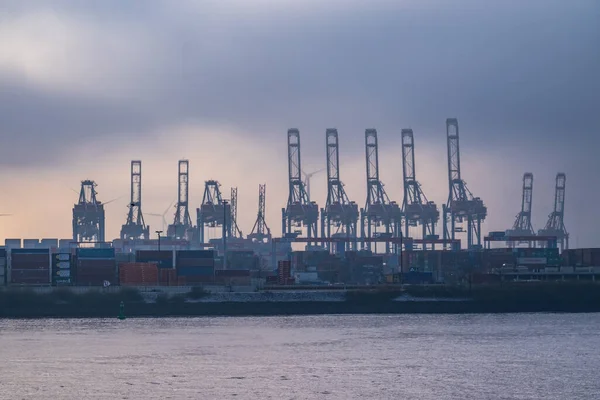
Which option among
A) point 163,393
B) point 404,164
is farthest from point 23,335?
point 404,164

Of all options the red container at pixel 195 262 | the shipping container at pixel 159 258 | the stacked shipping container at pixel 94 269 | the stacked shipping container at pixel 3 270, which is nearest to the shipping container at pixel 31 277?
the stacked shipping container at pixel 3 270

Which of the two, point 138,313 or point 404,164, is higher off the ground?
point 404,164

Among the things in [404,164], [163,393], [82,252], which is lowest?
[163,393]

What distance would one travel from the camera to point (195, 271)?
357 feet

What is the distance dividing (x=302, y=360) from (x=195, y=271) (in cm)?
5967

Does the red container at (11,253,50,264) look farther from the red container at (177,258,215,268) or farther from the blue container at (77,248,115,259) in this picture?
the red container at (177,258,215,268)

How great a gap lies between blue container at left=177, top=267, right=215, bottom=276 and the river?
1268 inches

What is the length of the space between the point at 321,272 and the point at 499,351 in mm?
79139

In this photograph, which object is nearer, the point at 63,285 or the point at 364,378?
the point at 364,378

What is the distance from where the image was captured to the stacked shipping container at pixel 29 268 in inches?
3994

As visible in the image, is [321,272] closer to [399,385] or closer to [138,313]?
[138,313]

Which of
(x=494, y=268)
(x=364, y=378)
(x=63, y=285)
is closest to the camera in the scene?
(x=364, y=378)

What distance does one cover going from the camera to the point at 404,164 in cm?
17812

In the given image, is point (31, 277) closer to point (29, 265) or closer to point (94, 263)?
point (29, 265)
